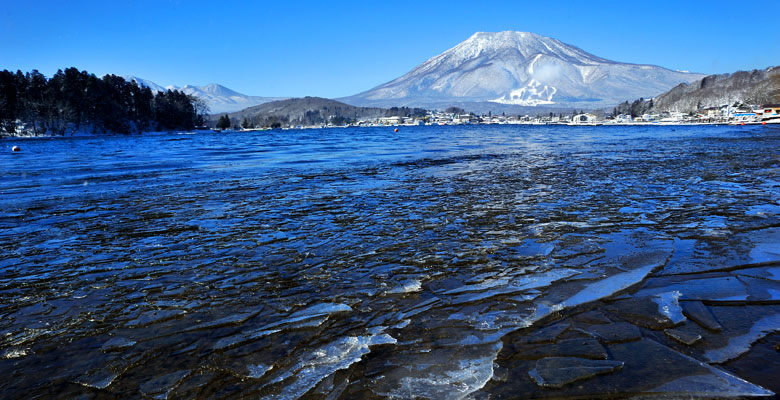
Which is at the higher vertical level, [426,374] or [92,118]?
[92,118]

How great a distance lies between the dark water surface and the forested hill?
10836 cm

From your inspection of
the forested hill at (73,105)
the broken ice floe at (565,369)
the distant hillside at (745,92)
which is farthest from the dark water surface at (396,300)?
the distant hillside at (745,92)

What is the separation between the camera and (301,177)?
16.5m

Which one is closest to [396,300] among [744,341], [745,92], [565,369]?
[565,369]

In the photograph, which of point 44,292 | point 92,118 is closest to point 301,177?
point 44,292

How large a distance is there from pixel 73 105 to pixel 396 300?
127 meters

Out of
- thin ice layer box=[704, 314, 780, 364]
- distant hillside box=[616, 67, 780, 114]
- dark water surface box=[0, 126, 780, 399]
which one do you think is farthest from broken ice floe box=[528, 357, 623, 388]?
distant hillside box=[616, 67, 780, 114]

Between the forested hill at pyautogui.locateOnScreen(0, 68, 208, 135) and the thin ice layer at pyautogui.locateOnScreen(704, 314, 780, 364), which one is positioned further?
the forested hill at pyautogui.locateOnScreen(0, 68, 208, 135)

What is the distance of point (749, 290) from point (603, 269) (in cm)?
147

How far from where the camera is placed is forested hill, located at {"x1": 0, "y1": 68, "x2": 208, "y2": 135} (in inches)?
3684

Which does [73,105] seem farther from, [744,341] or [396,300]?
[744,341]

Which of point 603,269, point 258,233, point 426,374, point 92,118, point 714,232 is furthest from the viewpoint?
point 92,118

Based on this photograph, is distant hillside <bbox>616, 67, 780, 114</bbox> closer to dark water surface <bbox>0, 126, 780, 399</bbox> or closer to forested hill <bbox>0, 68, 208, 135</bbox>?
dark water surface <bbox>0, 126, 780, 399</bbox>

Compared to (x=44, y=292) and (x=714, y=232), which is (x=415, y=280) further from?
(x=714, y=232)
